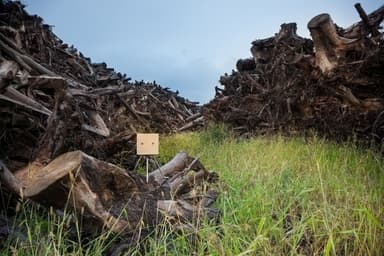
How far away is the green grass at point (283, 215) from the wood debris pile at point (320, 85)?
2.71 ft

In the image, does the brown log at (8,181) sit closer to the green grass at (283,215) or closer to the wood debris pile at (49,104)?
the green grass at (283,215)

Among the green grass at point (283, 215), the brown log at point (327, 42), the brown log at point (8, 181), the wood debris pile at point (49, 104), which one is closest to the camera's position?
the green grass at point (283, 215)

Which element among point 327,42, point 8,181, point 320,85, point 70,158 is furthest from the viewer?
point 320,85

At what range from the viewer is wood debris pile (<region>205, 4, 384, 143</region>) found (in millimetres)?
6121

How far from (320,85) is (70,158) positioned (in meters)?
5.33

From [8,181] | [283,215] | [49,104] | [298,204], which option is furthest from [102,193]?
[49,104]

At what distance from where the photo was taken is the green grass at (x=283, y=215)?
2307mm

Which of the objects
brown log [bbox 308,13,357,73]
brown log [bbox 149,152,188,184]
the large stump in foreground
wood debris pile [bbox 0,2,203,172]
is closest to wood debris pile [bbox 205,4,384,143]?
brown log [bbox 308,13,357,73]

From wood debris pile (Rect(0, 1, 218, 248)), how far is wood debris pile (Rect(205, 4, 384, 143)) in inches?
127

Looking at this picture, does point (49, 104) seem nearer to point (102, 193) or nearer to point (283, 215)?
point (102, 193)

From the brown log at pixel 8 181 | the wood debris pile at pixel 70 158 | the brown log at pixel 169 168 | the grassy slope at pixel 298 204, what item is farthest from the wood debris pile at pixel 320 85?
the brown log at pixel 8 181

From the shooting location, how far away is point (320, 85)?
688cm

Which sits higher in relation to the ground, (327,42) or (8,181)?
(327,42)

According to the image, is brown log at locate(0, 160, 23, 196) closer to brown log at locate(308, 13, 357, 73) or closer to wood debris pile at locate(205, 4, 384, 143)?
wood debris pile at locate(205, 4, 384, 143)
